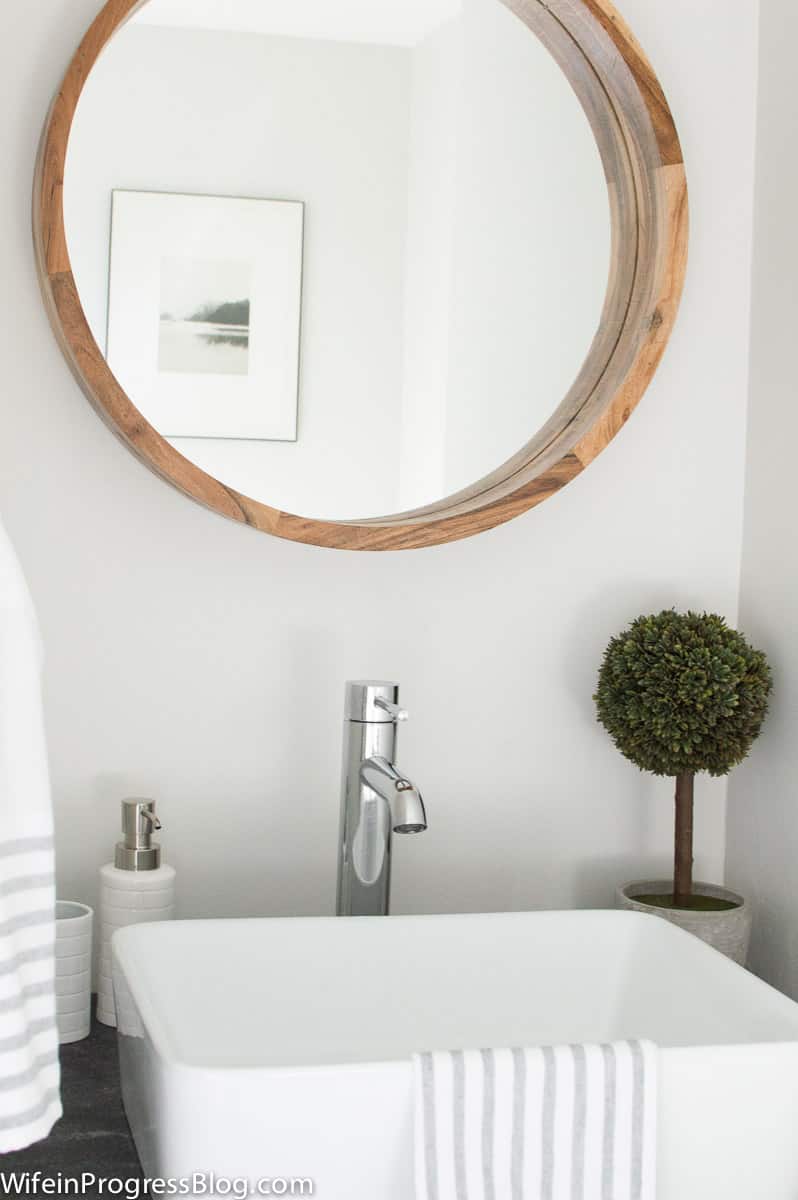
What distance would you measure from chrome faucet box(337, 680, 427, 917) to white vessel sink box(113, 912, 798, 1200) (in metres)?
0.07

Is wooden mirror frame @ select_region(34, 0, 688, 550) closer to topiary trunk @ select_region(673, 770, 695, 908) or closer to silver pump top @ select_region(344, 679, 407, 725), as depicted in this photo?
silver pump top @ select_region(344, 679, 407, 725)

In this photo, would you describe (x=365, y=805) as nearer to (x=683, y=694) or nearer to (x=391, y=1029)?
(x=391, y=1029)

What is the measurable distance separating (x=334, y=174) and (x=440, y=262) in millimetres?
139

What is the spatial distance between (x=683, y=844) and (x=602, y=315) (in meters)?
0.57

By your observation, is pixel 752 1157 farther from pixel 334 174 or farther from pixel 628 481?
pixel 334 174

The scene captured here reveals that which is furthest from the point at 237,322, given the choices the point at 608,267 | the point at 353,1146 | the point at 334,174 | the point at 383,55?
the point at 353,1146

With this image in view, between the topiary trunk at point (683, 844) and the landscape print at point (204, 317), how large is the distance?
0.62m

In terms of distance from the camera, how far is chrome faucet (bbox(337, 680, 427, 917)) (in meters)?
1.16

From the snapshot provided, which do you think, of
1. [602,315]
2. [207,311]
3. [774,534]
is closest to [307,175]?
[207,311]

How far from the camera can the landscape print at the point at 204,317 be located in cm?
120

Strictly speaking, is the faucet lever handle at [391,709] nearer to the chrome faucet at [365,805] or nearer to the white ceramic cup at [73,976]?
the chrome faucet at [365,805]

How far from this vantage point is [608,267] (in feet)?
4.42

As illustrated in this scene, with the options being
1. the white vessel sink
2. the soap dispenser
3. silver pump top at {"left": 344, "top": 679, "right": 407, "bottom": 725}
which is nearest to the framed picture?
silver pump top at {"left": 344, "top": 679, "right": 407, "bottom": 725}

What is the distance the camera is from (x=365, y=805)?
1176 mm
